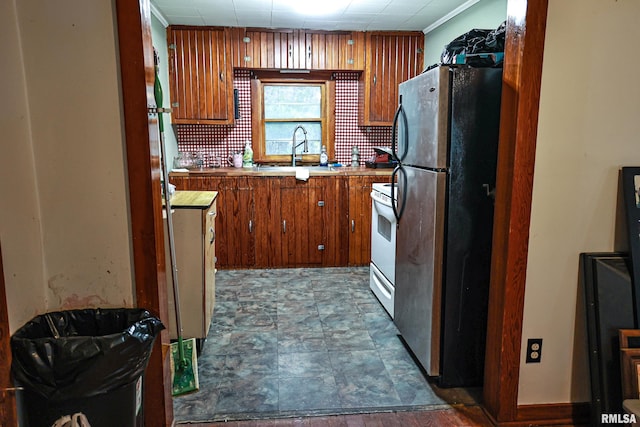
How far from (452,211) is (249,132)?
122 inches

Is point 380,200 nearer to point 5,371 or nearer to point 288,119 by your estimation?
point 288,119

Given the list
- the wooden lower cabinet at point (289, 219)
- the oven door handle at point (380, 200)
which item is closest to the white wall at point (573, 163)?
the oven door handle at point (380, 200)

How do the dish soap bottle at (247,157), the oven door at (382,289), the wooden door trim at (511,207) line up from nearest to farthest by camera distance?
the wooden door trim at (511,207), the oven door at (382,289), the dish soap bottle at (247,157)

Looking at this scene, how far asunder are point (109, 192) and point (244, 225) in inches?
107

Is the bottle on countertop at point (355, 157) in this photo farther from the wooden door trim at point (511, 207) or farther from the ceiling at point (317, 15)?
the wooden door trim at point (511, 207)

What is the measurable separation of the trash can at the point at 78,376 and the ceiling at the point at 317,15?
3.07 meters

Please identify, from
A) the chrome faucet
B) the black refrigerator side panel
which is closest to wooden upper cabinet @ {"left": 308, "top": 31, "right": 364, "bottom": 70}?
the chrome faucet

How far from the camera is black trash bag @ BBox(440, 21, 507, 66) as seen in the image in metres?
2.25

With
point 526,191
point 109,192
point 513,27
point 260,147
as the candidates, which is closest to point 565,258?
point 526,191

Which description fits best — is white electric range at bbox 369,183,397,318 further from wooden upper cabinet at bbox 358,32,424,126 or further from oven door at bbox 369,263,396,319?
wooden upper cabinet at bbox 358,32,424,126

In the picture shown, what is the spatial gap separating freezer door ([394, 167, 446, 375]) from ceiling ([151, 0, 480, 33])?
6.15 ft

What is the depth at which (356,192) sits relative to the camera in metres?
4.45

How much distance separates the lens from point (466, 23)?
3.87m

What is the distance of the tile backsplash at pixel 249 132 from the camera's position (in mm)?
4820
